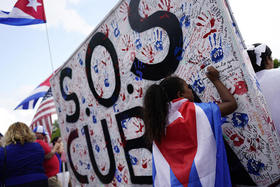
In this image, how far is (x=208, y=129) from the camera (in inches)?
63.3

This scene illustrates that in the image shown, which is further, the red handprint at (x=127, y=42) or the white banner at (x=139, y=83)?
the red handprint at (x=127, y=42)

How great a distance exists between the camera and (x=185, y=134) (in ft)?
5.42

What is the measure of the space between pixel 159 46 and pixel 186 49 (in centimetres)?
33

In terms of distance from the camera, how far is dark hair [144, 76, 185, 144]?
67.7 inches

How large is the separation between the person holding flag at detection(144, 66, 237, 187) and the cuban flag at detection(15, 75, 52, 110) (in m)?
5.99

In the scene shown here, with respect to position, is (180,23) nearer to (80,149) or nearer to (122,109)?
(122,109)

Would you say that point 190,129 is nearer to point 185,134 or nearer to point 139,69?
point 185,134

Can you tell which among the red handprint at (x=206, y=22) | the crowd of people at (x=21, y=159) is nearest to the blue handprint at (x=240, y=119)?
the red handprint at (x=206, y=22)

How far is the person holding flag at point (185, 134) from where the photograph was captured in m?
1.57

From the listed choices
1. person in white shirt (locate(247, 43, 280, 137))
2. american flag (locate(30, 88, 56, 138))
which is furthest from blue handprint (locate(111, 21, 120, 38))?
american flag (locate(30, 88, 56, 138))

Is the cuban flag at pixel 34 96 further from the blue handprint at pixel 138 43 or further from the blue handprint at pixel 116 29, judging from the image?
the blue handprint at pixel 138 43

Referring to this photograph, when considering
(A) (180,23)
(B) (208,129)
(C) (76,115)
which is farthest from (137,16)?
(C) (76,115)

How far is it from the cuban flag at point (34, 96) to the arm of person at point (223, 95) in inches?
245

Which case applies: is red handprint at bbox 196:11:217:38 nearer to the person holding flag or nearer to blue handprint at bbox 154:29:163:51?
the person holding flag
